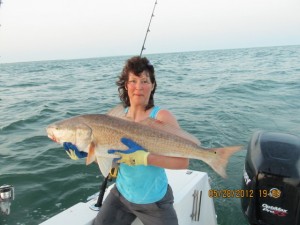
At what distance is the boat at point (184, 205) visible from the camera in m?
3.51

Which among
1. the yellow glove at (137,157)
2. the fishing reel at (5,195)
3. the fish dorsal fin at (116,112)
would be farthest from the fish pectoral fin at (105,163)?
the fishing reel at (5,195)

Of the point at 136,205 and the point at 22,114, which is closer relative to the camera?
the point at 136,205

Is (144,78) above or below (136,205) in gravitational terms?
above

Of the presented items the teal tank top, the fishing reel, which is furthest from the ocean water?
the teal tank top

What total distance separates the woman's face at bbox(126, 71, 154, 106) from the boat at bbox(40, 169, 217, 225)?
1371 millimetres

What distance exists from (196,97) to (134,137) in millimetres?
13505

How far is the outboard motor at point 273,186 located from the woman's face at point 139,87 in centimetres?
182

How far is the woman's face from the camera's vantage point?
10.5 ft

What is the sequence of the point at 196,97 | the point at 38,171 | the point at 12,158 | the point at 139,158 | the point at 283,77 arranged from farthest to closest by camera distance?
1. the point at 283,77
2. the point at 196,97
3. the point at 12,158
4. the point at 38,171
5. the point at 139,158

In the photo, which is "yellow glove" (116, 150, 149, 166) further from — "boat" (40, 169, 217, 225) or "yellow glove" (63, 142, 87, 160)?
"boat" (40, 169, 217, 225)

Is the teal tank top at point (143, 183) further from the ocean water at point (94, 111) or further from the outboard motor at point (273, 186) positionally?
the ocean water at point (94, 111)

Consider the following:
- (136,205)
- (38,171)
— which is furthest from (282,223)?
(38,171)

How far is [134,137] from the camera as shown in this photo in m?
2.88

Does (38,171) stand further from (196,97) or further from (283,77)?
(283,77)
